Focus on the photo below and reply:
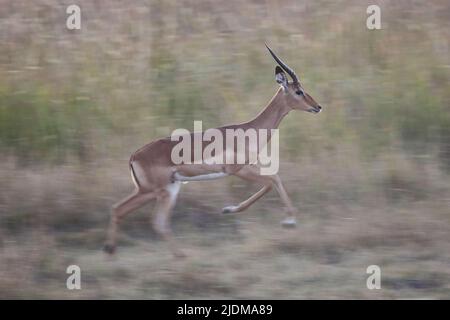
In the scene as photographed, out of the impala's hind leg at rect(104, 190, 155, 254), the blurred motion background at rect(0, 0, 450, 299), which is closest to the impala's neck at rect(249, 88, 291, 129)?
the blurred motion background at rect(0, 0, 450, 299)

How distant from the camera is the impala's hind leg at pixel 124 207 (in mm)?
7281

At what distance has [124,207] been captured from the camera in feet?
23.9

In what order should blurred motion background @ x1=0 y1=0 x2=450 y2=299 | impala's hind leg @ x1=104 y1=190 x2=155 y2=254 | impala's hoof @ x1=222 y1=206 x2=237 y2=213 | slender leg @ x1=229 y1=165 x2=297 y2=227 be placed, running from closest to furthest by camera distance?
blurred motion background @ x1=0 y1=0 x2=450 y2=299 → impala's hind leg @ x1=104 y1=190 x2=155 y2=254 → slender leg @ x1=229 y1=165 x2=297 y2=227 → impala's hoof @ x1=222 y1=206 x2=237 y2=213

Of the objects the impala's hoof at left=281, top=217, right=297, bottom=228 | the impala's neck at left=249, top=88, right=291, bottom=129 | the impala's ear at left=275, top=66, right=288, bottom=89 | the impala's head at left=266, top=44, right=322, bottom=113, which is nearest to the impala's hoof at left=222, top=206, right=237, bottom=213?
the impala's hoof at left=281, top=217, right=297, bottom=228

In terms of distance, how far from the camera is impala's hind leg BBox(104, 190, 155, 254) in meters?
7.28

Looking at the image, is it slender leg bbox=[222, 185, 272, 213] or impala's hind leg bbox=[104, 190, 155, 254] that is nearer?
impala's hind leg bbox=[104, 190, 155, 254]

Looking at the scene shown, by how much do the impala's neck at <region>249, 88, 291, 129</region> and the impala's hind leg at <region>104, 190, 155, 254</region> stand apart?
3.52 feet

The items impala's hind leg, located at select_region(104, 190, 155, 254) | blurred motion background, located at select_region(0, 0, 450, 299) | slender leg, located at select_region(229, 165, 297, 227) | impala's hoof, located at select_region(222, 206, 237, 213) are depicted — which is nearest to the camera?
blurred motion background, located at select_region(0, 0, 450, 299)

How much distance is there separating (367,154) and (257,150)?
4.39 ft

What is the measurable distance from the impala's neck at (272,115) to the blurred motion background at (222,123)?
0.65 m

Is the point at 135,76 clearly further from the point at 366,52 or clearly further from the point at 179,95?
the point at 366,52

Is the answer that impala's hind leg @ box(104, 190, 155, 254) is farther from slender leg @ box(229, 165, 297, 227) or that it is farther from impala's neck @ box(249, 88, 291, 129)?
impala's neck @ box(249, 88, 291, 129)

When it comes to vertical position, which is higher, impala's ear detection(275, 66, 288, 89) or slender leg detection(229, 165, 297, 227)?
impala's ear detection(275, 66, 288, 89)

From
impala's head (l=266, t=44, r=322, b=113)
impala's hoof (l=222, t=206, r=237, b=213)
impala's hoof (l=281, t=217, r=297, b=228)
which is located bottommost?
impala's hoof (l=281, t=217, r=297, b=228)
